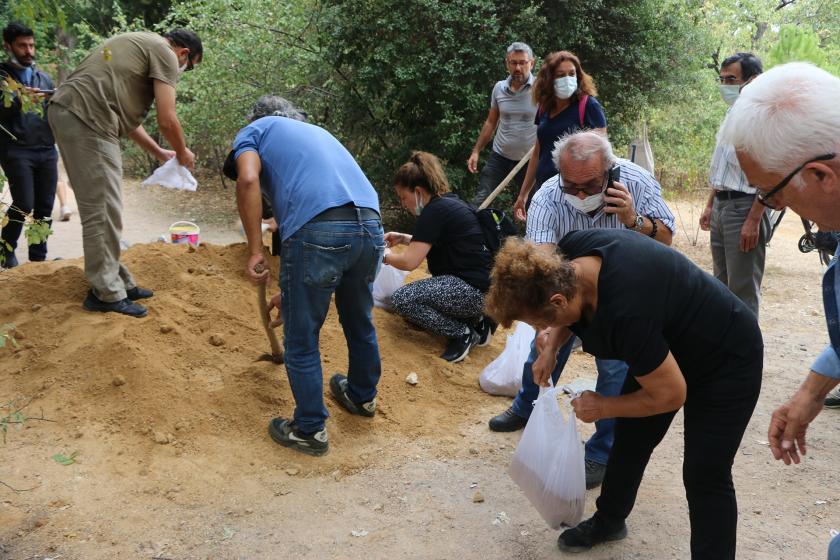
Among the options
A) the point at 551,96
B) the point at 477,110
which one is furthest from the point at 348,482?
the point at 477,110

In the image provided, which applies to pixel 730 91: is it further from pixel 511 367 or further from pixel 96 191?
pixel 96 191

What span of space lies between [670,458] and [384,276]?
7.46 ft

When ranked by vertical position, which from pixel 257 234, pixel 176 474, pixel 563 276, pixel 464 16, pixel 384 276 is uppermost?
pixel 464 16

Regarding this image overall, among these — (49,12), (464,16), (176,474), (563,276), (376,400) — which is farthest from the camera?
(464,16)

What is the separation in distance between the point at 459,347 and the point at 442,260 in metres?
0.59

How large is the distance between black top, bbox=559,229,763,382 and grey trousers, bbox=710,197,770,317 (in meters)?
2.38

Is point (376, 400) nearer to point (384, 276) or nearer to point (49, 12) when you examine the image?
point (384, 276)

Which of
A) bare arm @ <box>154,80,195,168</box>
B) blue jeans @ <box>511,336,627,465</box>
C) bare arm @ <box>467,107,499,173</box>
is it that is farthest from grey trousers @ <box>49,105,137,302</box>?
bare arm @ <box>467,107,499,173</box>

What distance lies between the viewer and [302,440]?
3434 mm

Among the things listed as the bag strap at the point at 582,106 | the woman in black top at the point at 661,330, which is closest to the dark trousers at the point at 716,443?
the woman in black top at the point at 661,330

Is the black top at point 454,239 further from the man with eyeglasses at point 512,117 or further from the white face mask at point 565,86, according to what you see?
the man with eyeglasses at point 512,117

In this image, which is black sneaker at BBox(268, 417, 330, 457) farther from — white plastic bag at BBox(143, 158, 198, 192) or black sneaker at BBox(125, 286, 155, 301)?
white plastic bag at BBox(143, 158, 198, 192)

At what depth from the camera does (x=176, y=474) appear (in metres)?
3.21

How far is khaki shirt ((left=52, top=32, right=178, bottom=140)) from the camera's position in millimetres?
3928
